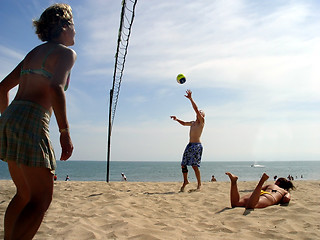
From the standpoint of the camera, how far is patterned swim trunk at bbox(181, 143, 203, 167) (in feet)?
20.9

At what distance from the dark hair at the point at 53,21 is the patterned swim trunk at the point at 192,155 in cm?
496

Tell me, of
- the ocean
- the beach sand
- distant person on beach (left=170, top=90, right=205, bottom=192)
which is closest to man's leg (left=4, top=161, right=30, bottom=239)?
the beach sand

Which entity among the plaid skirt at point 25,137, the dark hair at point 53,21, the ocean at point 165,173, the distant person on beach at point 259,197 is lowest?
the ocean at point 165,173

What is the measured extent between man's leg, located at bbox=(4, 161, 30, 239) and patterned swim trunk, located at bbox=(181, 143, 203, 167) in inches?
192

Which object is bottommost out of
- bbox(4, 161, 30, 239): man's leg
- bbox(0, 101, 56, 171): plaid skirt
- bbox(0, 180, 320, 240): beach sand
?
bbox(0, 180, 320, 240): beach sand

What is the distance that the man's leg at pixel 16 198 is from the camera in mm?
1678

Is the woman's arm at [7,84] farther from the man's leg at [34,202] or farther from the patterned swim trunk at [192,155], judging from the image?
the patterned swim trunk at [192,155]

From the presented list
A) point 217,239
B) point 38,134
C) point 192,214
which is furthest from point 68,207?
point 38,134

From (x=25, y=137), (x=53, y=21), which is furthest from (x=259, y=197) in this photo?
(x=53, y=21)

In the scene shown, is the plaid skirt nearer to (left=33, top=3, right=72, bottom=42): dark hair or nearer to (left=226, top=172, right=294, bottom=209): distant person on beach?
(left=33, top=3, right=72, bottom=42): dark hair

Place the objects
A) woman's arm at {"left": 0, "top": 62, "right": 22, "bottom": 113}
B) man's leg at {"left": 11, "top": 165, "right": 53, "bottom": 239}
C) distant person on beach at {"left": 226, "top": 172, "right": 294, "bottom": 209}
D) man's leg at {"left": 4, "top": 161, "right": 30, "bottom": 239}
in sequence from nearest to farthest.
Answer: man's leg at {"left": 11, "top": 165, "right": 53, "bottom": 239}
man's leg at {"left": 4, "top": 161, "right": 30, "bottom": 239}
woman's arm at {"left": 0, "top": 62, "right": 22, "bottom": 113}
distant person on beach at {"left": 226, "top": 172, "right": 294, "bottom": 209}

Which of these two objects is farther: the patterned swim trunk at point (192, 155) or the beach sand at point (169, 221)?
the patterned swim trunk at point (192, 155)

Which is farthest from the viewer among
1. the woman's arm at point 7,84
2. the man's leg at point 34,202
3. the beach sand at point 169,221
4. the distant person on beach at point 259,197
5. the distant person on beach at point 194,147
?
the distant person on beach at point 194,147

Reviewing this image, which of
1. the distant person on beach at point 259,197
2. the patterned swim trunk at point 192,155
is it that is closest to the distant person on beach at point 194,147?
the patterned swim trunk at point 192,155
